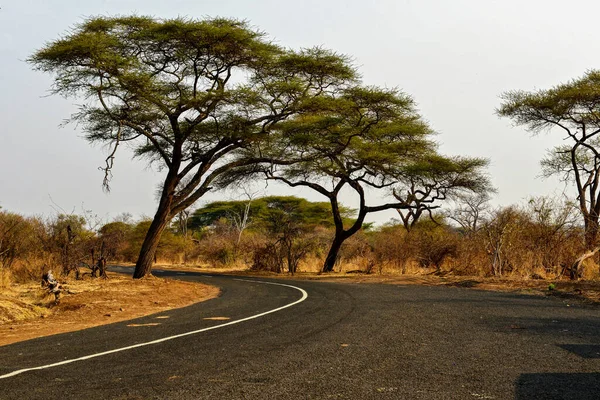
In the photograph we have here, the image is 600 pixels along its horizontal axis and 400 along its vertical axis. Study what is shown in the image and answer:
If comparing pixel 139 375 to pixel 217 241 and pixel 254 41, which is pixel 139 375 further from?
pixel 217 241

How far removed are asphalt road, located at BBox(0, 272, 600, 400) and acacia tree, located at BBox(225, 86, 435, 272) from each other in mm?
15495

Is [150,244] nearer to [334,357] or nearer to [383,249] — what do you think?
[383,249]

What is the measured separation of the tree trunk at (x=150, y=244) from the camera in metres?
21.5

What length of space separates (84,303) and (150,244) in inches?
318

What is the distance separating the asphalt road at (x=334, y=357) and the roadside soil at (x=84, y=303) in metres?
1.28

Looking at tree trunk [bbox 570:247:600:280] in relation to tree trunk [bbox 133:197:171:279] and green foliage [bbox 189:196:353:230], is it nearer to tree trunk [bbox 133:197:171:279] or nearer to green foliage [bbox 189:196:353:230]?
tree trunk [bbox 133:197:171:279]

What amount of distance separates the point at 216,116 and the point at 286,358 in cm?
1855

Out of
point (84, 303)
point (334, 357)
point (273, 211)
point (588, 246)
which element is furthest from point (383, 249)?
point (273, 211)

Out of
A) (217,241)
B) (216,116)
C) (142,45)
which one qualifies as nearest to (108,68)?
(142,45)

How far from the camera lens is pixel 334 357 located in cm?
678

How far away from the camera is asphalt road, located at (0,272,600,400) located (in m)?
5.31

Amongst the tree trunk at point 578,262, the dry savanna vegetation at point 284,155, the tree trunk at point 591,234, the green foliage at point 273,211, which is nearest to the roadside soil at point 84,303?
the dry savanna vegetation at point 284,155

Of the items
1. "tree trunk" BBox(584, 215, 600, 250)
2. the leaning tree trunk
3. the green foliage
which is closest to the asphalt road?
the leaning tree trunk

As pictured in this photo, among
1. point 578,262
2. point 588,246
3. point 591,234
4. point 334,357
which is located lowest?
point 334,357
